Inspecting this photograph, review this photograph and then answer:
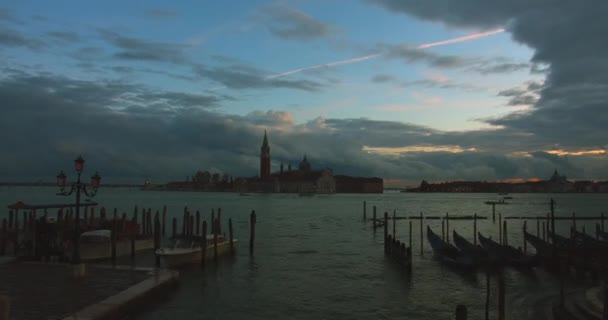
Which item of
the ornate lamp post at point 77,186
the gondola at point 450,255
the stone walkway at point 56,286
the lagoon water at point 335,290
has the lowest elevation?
the lagoon water at point 335,290

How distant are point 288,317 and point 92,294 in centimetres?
612

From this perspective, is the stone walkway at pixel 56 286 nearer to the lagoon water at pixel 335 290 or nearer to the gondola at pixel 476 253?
the lagoon water at pixel 335 290

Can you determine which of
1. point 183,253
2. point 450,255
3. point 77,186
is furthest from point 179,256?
point 450,255

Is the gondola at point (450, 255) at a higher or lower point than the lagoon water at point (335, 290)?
higher

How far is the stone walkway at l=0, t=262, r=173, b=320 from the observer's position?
39.5 feet

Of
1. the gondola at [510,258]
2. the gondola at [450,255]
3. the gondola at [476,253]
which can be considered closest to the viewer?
the gondola at [510,258]

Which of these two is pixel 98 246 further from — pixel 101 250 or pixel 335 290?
pixel 335 290

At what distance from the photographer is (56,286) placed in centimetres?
1462

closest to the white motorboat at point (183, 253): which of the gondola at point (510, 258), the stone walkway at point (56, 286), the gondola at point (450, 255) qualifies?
the stone walkway at point (56, 286)

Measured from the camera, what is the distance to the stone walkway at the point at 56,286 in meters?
12.0

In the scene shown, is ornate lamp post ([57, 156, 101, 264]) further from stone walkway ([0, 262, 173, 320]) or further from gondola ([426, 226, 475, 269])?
gondola ([426, 226, 475, 269])

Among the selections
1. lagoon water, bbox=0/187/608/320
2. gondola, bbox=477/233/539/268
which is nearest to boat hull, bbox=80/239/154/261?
lagoon water, bbox=0/187/608/320

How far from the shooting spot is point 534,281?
2189cm

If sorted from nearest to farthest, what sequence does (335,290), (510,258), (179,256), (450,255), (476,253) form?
(335,290) < (179,256) < (510,258) < (476,253) < (450,255)
